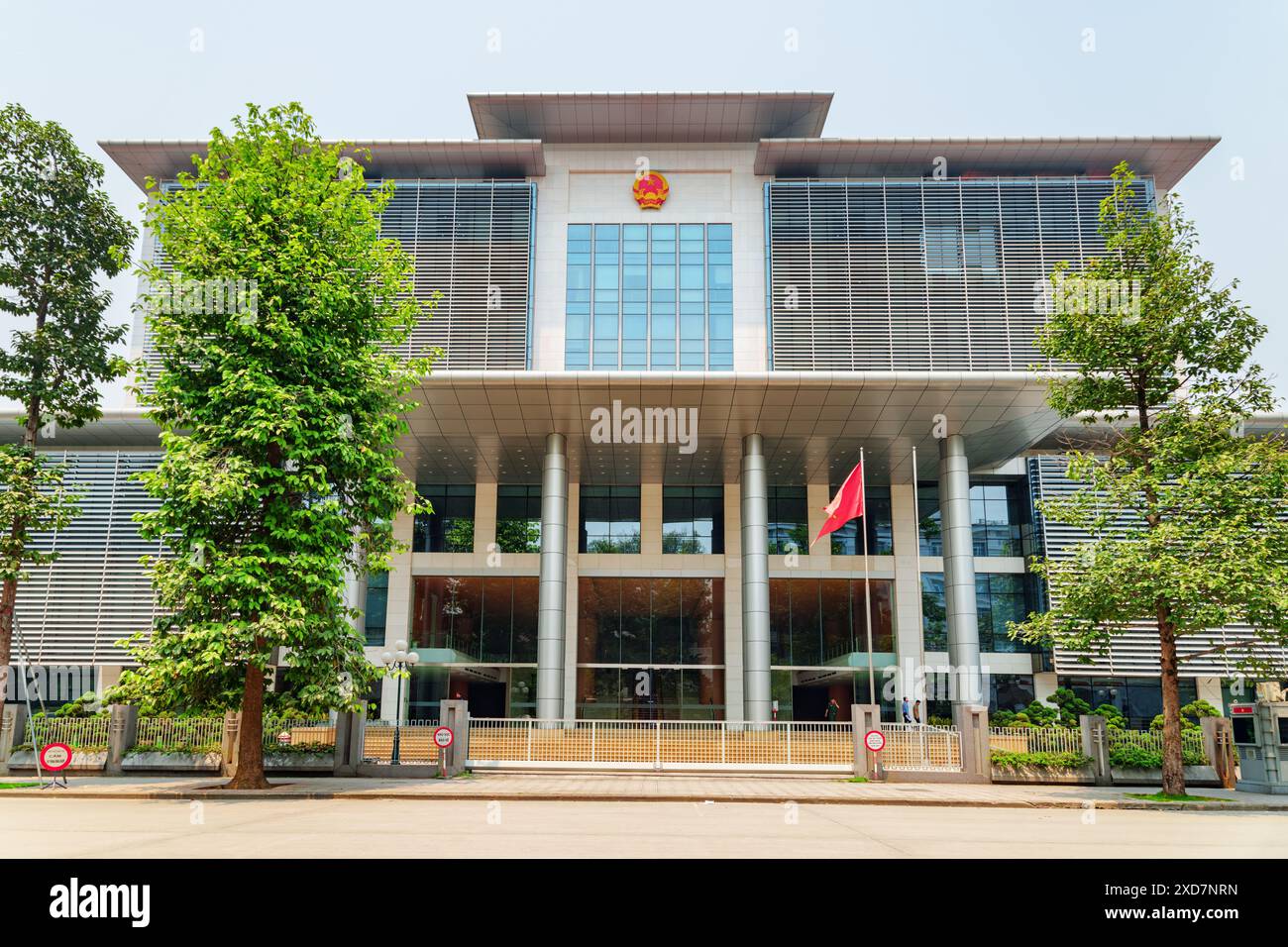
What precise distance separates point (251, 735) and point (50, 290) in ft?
42.6

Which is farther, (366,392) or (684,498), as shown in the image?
(684,498)

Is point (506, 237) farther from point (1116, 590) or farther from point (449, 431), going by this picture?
point (1116, 590)

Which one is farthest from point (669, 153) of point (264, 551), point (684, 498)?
point (264, 551)

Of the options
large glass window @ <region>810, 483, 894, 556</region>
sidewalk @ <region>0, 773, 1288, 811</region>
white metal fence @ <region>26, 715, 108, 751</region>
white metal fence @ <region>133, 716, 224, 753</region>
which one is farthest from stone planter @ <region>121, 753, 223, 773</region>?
large glass window @ <region>810, 483, 894, 556</region>

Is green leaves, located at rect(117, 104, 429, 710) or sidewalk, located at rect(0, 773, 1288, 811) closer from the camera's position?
green leaves, located at rect(117, 104, 429, 710)

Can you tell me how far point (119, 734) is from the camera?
23.8m

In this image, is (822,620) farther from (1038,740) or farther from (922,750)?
(1038,740)

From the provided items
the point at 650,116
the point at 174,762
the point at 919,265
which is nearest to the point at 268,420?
the point at 174,762

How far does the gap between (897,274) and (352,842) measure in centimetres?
3286

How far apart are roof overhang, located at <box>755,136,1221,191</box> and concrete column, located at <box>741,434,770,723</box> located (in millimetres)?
13625

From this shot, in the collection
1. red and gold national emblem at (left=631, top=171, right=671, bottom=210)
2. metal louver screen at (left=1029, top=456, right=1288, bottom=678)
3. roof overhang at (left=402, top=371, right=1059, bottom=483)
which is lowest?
metal louver screen at (left=1029, top=456, right=1288, bottom=678)

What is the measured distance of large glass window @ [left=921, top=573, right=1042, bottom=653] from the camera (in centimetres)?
3900

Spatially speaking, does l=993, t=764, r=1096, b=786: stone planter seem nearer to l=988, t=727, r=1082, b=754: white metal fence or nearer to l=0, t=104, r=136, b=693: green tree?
l=988, t=727, r=1082, b=754: white metal fence

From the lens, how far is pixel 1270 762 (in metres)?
22.0
